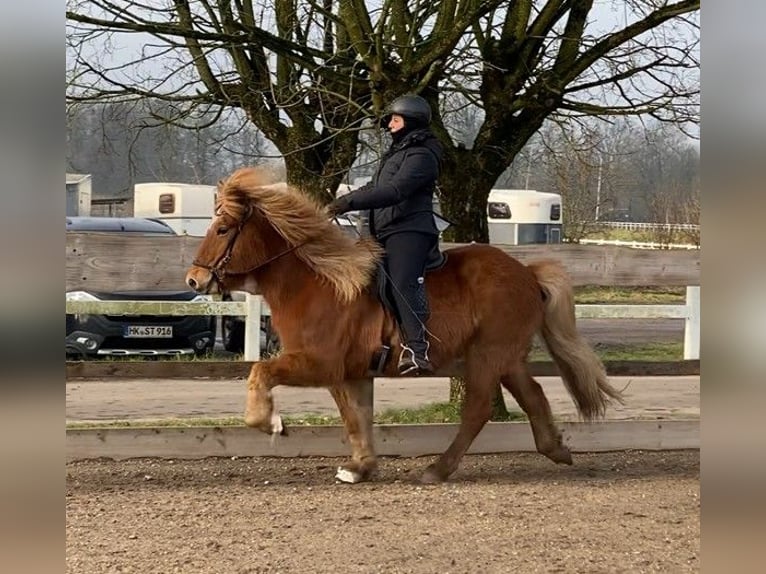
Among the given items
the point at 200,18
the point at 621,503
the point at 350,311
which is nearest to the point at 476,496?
the point at 621,503

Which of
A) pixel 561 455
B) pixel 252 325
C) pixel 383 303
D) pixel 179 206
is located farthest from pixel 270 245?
pixel 179 206

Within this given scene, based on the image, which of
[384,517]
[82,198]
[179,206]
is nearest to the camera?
[384,517]

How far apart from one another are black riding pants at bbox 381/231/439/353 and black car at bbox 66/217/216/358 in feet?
13.4

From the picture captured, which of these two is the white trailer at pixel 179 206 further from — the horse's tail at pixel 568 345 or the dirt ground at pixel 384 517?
the horse's tail at pixel 568 345

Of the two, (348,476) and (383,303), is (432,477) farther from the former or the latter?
(383,303)

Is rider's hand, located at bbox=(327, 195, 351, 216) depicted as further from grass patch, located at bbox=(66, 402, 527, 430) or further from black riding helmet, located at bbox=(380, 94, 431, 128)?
grass patch, located at bbox=(66, 402, 527, 430)

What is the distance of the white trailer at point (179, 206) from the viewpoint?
1485 cm

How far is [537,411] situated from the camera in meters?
6.47

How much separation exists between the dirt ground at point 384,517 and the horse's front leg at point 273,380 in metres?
0.52

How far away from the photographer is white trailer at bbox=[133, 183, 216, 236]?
48.7 feet

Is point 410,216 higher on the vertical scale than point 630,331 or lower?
higher

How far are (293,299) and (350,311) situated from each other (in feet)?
1.18

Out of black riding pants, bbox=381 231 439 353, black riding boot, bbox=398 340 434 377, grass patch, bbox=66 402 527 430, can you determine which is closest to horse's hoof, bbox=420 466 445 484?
black riding boot, bbox=398 340 434 377

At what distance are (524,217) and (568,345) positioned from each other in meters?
9.39
